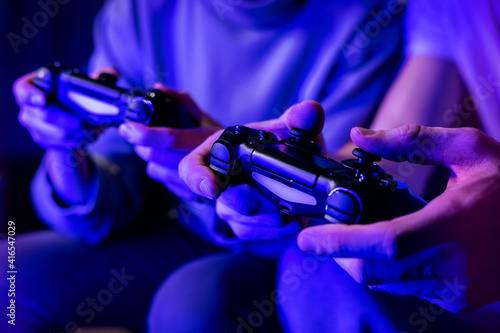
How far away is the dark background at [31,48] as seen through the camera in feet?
2.64

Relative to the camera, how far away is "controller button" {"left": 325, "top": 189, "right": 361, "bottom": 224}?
253 millimetres

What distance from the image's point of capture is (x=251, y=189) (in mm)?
326

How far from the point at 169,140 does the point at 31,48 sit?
0.56m

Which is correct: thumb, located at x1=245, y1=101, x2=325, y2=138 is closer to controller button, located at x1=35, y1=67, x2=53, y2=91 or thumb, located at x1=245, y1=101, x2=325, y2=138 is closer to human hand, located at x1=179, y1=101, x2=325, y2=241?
human hand, located at x1=179, y1=101, x2=325, y2=241

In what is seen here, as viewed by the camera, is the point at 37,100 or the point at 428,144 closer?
the point at 428,144

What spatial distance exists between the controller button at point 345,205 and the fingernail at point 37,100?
342mm

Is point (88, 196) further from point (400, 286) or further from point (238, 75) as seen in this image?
point (400, 286)

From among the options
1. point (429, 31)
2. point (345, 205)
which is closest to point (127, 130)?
point (345, 205)

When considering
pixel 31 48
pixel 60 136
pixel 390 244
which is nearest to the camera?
pixel 390 244

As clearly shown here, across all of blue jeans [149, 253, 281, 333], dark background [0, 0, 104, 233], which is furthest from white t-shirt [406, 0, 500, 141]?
dark background [0, 0, 104, 233]

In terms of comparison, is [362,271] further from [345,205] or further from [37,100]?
[37,100]

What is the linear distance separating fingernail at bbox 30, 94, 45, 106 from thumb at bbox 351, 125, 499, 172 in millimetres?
334

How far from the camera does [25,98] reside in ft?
1.58

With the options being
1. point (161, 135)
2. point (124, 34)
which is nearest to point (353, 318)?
point (161, 135)
